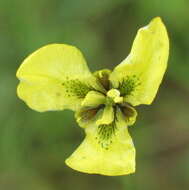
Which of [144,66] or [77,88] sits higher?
[144,66]

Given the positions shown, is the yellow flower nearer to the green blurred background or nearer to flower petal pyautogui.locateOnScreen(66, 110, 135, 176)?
flower petal pyautogui.locateOnScreen(66, 110, 135, 176)

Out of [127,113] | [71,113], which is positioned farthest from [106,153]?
[71,113]

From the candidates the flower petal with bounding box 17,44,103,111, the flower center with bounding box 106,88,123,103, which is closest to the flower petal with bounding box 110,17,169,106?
the flower center with bounding box 106,88,123,103

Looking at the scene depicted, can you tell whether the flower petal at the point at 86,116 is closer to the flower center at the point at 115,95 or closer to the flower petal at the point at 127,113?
the flower petal at the point at 127,113

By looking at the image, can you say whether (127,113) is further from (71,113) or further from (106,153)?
(71,113)

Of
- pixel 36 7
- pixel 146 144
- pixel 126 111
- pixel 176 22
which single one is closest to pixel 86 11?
pixel 36 7

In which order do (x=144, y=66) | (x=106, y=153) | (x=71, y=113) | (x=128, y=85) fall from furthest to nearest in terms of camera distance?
(x=71, y=113), (x=128, y=85), (x=106, y=153), (x=144, y=66)

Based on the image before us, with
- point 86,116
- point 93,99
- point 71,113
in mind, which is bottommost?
point 71,113
